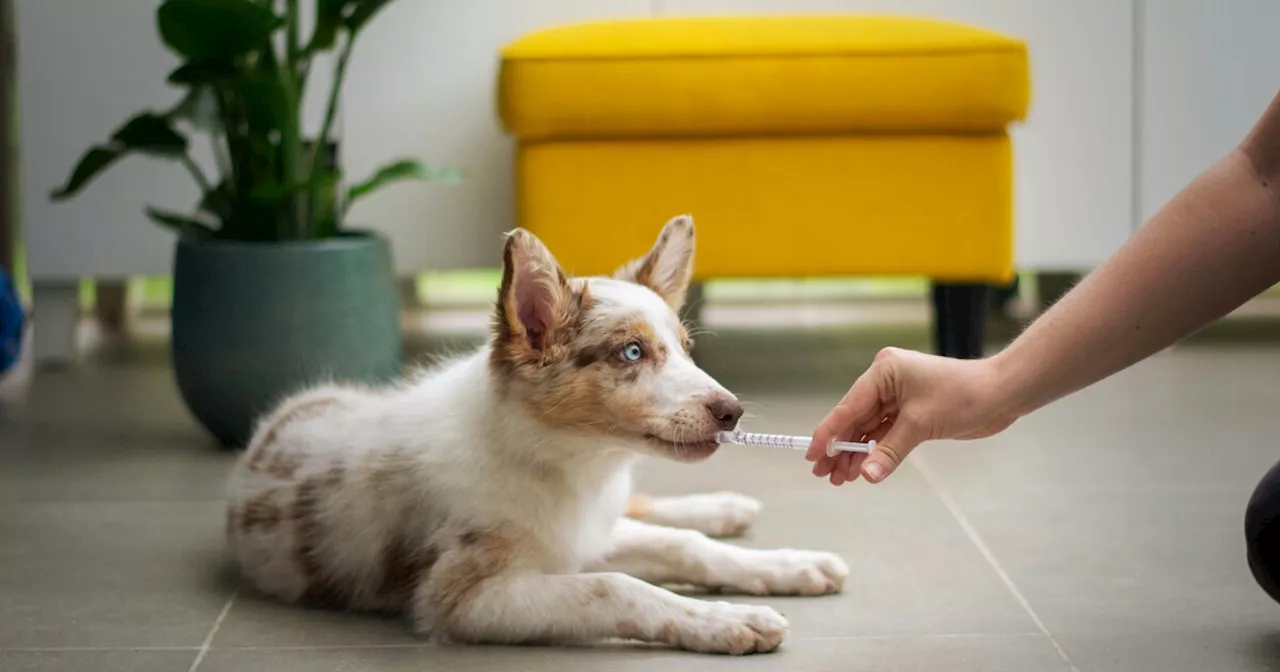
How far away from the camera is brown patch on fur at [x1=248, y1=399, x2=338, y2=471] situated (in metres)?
2.07

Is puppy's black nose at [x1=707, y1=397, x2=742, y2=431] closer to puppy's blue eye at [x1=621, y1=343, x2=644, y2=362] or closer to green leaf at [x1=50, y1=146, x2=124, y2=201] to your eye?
puppy's blue eye at [x1=621, y1=343, x2=644, y2=362]

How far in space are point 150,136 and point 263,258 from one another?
1.05 feet

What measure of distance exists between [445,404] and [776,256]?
146 cm

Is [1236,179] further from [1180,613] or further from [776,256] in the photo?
[776,256]

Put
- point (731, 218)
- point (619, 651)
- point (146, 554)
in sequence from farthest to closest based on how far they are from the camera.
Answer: point (731, 218)
point (146, 554)
point (619, 651)

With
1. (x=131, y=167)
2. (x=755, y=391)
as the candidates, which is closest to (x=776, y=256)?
(x=755, y=391)

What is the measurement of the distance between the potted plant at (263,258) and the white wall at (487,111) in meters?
0.84

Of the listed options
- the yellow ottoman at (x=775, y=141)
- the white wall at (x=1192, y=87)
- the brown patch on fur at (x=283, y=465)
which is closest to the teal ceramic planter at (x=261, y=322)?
the yellow ottoman at (x=775, y=141)

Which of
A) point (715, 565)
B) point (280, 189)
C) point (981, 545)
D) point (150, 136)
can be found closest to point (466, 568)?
point (715, 565)

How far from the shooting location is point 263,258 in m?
2.80

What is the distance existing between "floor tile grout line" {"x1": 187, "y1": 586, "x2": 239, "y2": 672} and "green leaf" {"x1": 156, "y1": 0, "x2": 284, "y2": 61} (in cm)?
109

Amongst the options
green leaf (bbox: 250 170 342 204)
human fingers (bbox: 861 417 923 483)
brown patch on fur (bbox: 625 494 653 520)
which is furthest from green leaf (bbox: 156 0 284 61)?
human fingers (bbox: 861 417 923 483)

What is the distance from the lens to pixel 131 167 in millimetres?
3793

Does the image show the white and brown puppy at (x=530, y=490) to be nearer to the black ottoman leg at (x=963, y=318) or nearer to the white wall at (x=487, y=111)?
the black ottoman leg at (x=963, y=318)
